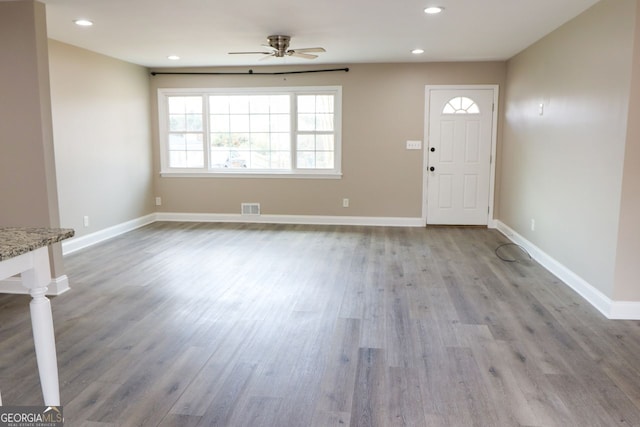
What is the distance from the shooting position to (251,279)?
4508 mm

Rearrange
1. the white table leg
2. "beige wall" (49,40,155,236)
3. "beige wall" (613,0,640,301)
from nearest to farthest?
the white table leg, "beige wall" (613,0,640,301), "beige wall" (49,40,155,236)

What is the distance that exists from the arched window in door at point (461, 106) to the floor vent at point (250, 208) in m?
3.22

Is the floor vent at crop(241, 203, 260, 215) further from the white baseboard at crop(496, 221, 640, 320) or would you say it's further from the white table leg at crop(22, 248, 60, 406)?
the white table leg at crop(22, 248, 60, 406)

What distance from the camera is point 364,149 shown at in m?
7.20

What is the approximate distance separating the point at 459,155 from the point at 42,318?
6.19m

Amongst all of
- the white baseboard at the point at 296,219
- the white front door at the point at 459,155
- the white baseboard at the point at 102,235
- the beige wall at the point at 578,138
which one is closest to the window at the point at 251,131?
the white baseboard at the point at 296,219

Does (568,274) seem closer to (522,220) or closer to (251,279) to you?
(522,220)

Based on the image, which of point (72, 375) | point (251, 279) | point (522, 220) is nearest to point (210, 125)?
point (251, 279)

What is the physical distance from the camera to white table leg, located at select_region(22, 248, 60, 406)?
6.38 ft

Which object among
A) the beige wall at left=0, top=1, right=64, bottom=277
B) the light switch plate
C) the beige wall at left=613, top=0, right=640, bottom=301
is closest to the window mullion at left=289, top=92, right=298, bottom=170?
the light switch plate

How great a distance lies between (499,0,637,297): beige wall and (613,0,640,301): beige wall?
40mm

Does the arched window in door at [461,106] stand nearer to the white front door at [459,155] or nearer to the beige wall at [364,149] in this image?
the white front door at [459,155]

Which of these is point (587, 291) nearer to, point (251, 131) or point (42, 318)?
point (42, 318)

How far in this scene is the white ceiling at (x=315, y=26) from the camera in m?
4.00
